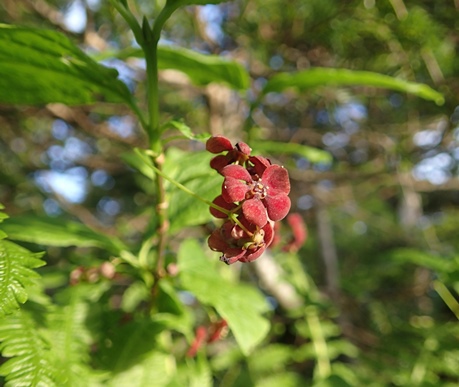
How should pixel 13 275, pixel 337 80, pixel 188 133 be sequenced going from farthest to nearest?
pixel 337 80, pixel 188 133, pixel 13 275

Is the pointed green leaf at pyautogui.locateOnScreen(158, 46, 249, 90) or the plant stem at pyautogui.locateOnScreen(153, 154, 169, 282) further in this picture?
the pointed green leaf at pyautogui.locateOnScreen(158, 46, 249, 90)

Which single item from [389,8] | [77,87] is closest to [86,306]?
[77,87]

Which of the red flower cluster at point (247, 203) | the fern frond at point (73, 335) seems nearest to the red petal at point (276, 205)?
the red flower cluster at point (247, 203)

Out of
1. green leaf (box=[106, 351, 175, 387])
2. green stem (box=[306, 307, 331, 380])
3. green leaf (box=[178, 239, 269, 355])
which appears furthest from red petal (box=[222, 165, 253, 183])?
green stem (box=[306, 307, 331, 380])

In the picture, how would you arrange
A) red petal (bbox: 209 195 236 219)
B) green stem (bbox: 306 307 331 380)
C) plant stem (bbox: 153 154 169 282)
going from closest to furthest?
1. red petal (bbox: 209 195 236 219)
2. plant stem (bbox: 153 154 169 282)
3. green stem (bbox: 306 307 331 380)

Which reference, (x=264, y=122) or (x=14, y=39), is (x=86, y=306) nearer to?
(x=14, y=39)

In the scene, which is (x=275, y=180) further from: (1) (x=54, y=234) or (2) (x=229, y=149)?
(1) (x=54, y=234)

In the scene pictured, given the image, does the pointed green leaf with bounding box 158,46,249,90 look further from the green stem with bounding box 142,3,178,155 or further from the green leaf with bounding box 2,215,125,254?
the green leaf with bounding box 2,215,125,254

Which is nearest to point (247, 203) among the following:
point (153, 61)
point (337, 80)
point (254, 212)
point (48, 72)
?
point (254, 212)
